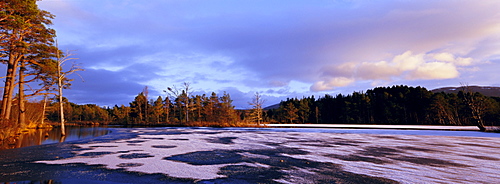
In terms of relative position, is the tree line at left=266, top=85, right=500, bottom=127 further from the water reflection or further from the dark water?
the water reflection

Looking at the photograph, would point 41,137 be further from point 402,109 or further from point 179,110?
point 402,109

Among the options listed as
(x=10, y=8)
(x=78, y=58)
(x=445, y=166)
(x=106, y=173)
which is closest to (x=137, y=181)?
(x=106, y=173)

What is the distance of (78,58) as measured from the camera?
17.8 meters

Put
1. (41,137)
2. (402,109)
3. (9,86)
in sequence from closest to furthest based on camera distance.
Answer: (41,137) < (9,86) < (402,109)

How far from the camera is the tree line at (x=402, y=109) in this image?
41.2m

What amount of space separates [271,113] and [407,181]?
7890cm

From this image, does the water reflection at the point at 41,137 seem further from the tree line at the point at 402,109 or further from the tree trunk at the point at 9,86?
the tree line at the point at 402,109

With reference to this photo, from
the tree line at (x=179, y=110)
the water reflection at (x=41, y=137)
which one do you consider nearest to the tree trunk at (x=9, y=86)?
the water reflection at (x=41, y=137)

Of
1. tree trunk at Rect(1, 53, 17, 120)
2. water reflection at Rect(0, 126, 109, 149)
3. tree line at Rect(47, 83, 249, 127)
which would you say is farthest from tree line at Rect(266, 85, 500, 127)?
tree trunk at Rect(1, 53, 17, 120)

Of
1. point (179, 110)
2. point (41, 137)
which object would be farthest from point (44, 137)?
point (179, 110)

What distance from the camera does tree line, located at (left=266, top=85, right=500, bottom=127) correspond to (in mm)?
41219

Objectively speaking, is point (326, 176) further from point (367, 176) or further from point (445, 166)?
point (445, 166)

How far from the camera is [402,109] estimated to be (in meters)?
52.1

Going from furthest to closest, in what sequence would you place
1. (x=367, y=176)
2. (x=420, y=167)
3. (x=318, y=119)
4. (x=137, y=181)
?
(x=318, y=119) < (x=420, y=167) < (x=367, y=176) < (x=137, y=181)
